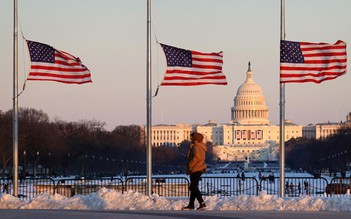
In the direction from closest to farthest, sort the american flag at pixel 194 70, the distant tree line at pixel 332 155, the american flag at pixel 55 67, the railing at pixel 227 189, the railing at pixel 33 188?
the american flag at pixel 194 70 < the american flag at pixel 55 67 < the railing at pixel 33 188 < the railing at pixel 227 189 < the distant tree line at pixel 332 155

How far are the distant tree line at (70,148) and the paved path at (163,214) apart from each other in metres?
65.4

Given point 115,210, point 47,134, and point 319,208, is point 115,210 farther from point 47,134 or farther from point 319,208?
point 47,134

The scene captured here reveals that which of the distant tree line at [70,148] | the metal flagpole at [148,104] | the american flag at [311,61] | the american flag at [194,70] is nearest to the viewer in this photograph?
the american flag at [311,61]

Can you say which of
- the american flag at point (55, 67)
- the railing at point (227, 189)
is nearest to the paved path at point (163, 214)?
the american flag at point (55, 67)

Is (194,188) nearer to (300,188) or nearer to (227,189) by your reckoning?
(227,189)

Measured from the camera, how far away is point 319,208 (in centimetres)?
2848

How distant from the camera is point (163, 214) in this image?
86.8ft

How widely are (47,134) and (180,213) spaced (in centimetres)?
8414

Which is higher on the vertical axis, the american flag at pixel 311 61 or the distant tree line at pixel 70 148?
the american flag at pixel 311 61

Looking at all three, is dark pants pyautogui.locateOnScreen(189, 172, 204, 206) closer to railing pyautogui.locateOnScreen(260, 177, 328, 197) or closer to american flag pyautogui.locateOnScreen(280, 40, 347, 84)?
american flag pyautogui.locateOnScreen(280, 40, 347, 84)

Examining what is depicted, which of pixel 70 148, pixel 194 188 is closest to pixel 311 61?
pixel 194 188

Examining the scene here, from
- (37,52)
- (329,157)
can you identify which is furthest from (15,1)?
(329,157)

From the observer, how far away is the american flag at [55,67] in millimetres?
35062

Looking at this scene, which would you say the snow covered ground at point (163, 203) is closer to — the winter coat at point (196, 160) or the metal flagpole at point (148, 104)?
the winter coat at point (196, 160)
